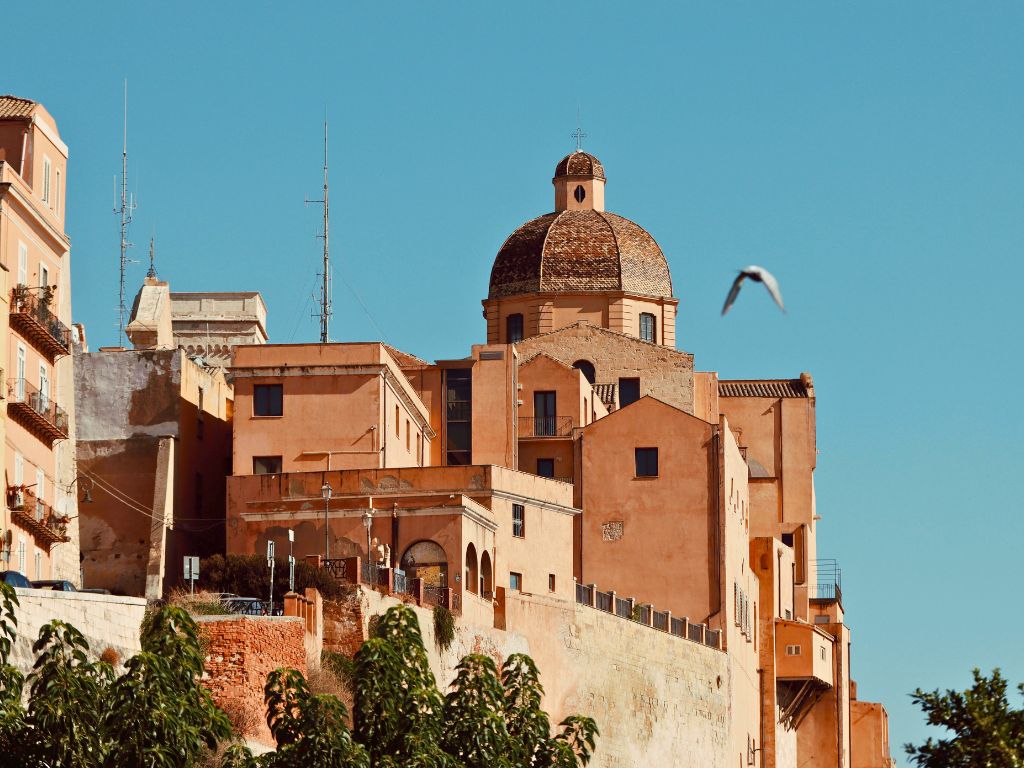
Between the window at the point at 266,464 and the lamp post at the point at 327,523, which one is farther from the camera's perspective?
the window at the point at 266,464

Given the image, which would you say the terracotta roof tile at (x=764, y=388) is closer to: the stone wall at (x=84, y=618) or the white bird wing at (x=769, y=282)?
the stone wall at (x=84, y=618)

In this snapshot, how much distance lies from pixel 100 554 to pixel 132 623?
16454mm

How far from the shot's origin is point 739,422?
8612cm

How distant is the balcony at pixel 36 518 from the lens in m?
55.1

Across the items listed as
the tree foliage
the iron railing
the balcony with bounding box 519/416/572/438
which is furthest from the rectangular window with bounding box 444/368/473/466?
the tree foliage

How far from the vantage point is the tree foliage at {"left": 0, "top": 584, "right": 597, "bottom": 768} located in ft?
123

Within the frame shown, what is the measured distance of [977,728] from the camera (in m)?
39.3

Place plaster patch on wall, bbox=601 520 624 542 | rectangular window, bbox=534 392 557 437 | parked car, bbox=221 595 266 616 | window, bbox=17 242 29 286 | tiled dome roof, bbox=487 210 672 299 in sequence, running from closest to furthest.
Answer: parked car, bbox=221 595 266 616
window, bbox=17 242 29 286
plaster patch on wall, bbox=601 520 624 542
rectangular window, bbox=534 392 557 437
tiled dome roof, bbox=487 210 672 299

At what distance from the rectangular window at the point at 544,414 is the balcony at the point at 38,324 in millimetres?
20628

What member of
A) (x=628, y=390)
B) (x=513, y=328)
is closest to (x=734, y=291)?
(x=628, y=390)

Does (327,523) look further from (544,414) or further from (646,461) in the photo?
(544,414)

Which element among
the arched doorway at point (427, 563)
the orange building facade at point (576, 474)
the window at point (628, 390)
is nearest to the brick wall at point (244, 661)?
the orange building facade at point (576, 474)

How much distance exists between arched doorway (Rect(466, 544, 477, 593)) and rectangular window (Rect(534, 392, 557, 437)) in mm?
15701

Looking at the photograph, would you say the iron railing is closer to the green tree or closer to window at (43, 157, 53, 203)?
window at (43, 157, 53, 203)
